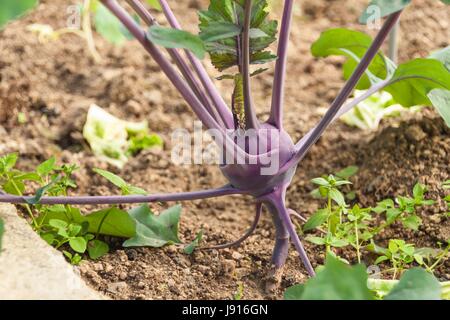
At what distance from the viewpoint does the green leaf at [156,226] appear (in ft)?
4.28

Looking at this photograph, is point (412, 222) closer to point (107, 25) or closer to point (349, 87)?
point (349, 87)

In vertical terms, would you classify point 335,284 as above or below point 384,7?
below

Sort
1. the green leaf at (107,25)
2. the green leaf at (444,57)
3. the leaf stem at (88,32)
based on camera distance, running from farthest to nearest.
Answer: the leaf stem at (88,32), the green leaf at (107,25), the green leaf at (444,57)

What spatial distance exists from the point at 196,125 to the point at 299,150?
750 millimetres

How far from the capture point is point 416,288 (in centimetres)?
94

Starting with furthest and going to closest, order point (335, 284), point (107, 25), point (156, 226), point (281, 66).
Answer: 1. point (107, 25)
2. point (156, 226)
3. point (281, 66)
4. point (335, 284)

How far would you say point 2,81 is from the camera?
6.70ft

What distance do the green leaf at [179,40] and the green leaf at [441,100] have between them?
525 millimetres

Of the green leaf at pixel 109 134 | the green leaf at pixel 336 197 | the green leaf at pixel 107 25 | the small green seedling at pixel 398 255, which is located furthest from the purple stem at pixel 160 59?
the green leaf at pixel 107 25

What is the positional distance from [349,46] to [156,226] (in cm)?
53

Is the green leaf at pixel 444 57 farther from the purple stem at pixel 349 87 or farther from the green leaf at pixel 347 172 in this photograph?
the purple stem at pixel 349 87

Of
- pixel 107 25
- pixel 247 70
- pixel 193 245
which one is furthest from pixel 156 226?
pixel 107 25
